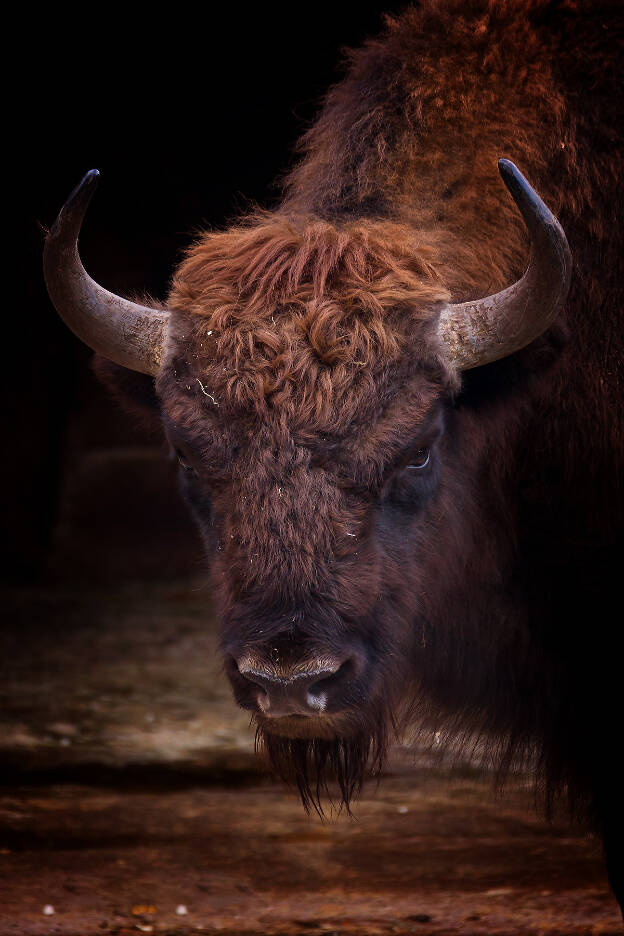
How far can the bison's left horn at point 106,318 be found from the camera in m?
3.65

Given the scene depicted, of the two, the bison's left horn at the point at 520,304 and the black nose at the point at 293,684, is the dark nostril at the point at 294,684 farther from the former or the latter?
the bison's left horn at the point at 520,304

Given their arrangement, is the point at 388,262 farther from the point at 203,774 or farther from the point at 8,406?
the point at 8,406

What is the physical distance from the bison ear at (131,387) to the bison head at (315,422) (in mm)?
138

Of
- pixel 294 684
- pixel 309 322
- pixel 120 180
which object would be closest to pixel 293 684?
pixel 294 684

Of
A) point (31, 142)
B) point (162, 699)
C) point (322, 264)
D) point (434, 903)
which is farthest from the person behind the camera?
point (31, 142)

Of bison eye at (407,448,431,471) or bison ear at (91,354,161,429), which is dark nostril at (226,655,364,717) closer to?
bison eye at (407,448,431,471)

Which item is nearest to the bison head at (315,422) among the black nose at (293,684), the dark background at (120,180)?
the black nose at (293,684)

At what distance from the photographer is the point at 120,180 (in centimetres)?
973

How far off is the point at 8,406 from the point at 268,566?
23.1ft

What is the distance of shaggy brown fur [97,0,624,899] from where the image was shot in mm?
3271

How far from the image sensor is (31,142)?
9227 mm

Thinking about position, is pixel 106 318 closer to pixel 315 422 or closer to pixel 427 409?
pixel 315 422

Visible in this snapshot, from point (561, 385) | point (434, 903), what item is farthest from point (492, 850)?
point (561, 385)

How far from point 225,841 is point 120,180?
6.02 metres
